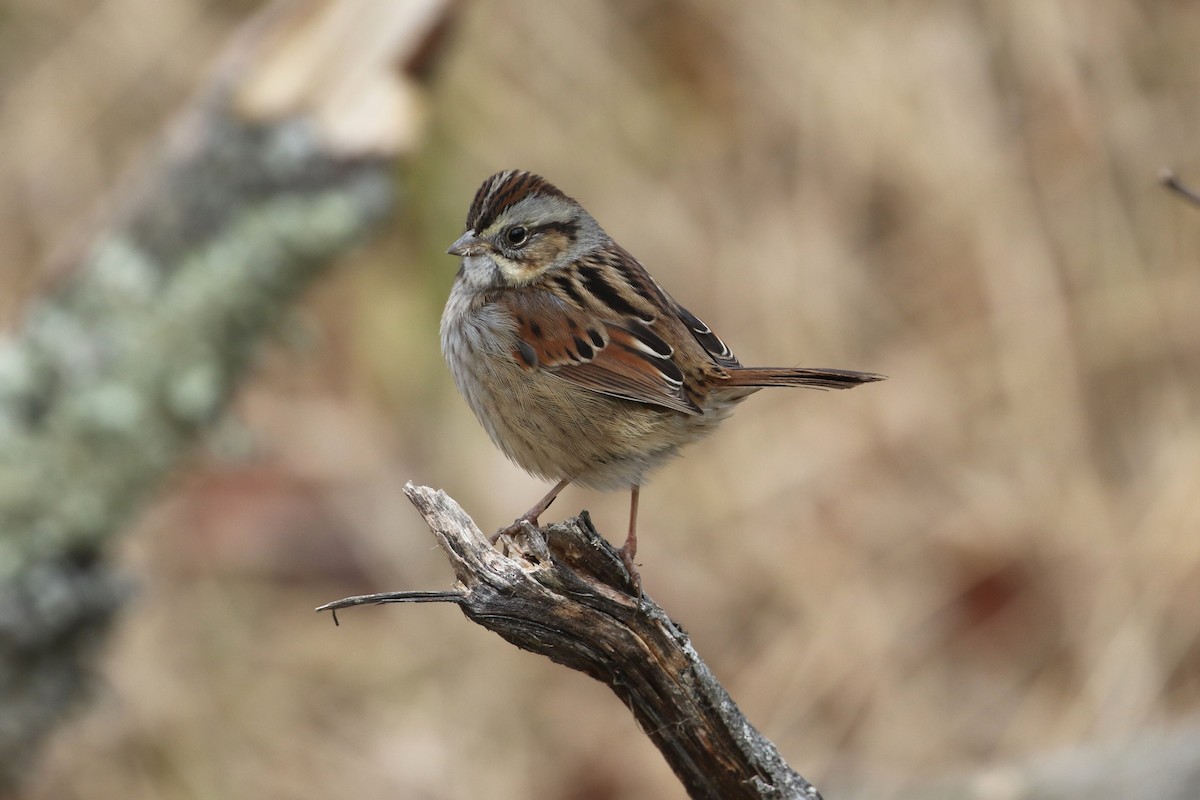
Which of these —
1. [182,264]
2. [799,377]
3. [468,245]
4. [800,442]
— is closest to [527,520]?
[799,377]

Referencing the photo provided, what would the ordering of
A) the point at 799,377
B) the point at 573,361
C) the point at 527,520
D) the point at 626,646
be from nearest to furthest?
1. the point at 626,646
2. the point at 527,520
3. the point at 799,377
4. the point at 573,361

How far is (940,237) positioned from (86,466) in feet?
10.9

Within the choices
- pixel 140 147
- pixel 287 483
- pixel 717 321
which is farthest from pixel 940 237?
pixel 140 147

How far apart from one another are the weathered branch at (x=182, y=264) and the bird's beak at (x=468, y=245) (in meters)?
1.06

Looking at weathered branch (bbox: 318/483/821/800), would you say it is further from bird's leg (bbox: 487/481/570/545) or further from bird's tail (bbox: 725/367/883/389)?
bird's tail (bbox: 725/367/883/389)

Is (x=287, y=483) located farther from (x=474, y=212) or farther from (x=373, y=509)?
(x=474, y=212)

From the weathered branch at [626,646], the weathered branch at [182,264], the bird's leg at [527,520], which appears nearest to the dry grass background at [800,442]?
the weathered branch at [182,264]

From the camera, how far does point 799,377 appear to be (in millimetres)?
2883

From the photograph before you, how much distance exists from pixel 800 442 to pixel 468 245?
261 cm

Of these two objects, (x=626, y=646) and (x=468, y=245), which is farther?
(x=468, y=245)

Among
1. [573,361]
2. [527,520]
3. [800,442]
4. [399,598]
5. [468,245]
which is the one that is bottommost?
[399,598]

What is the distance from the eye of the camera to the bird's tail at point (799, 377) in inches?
108

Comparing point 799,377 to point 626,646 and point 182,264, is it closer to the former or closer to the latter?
point 626,646

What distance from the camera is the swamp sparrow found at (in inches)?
121
